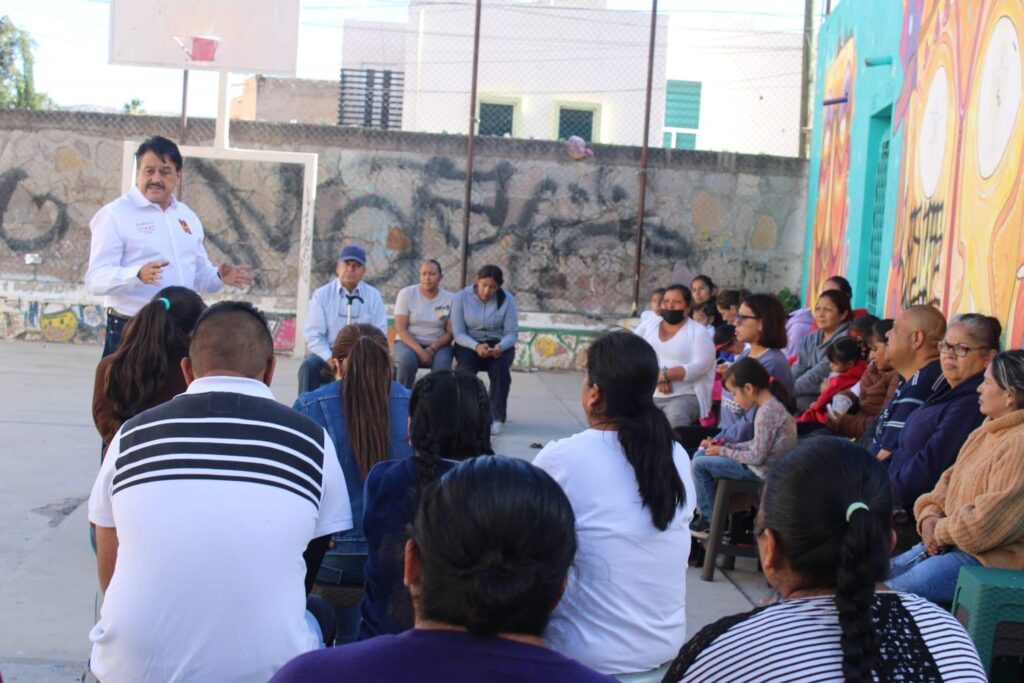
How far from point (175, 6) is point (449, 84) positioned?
23.8 ft

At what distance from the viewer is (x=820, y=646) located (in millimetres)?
1976

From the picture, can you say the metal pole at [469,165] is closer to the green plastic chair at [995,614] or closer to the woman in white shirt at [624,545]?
the green plastic chair at [995,614]

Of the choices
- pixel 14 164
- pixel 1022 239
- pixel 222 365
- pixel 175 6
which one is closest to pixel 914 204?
pixel 1022 239

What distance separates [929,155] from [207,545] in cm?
647

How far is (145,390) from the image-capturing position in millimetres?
3846

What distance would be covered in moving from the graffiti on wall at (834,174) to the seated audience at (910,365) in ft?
17.2

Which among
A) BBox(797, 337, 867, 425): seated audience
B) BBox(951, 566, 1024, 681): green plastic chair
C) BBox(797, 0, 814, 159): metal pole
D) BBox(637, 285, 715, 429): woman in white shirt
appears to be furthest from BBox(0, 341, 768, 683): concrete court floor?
BBox(797, 0, 814, 159): metal pole

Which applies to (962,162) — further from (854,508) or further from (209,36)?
(209,36)

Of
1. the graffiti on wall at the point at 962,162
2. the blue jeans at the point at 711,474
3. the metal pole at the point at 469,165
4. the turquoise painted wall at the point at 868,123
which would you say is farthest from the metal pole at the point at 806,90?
the blue jeans at the point at 711,474

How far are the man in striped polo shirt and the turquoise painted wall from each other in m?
7.04

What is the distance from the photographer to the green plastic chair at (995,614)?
344 cm

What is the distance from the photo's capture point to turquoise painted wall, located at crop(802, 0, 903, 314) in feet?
29.1

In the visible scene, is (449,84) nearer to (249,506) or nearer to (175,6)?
(175,6)

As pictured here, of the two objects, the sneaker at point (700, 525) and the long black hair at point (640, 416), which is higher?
the long black hair at point (640, 416)
